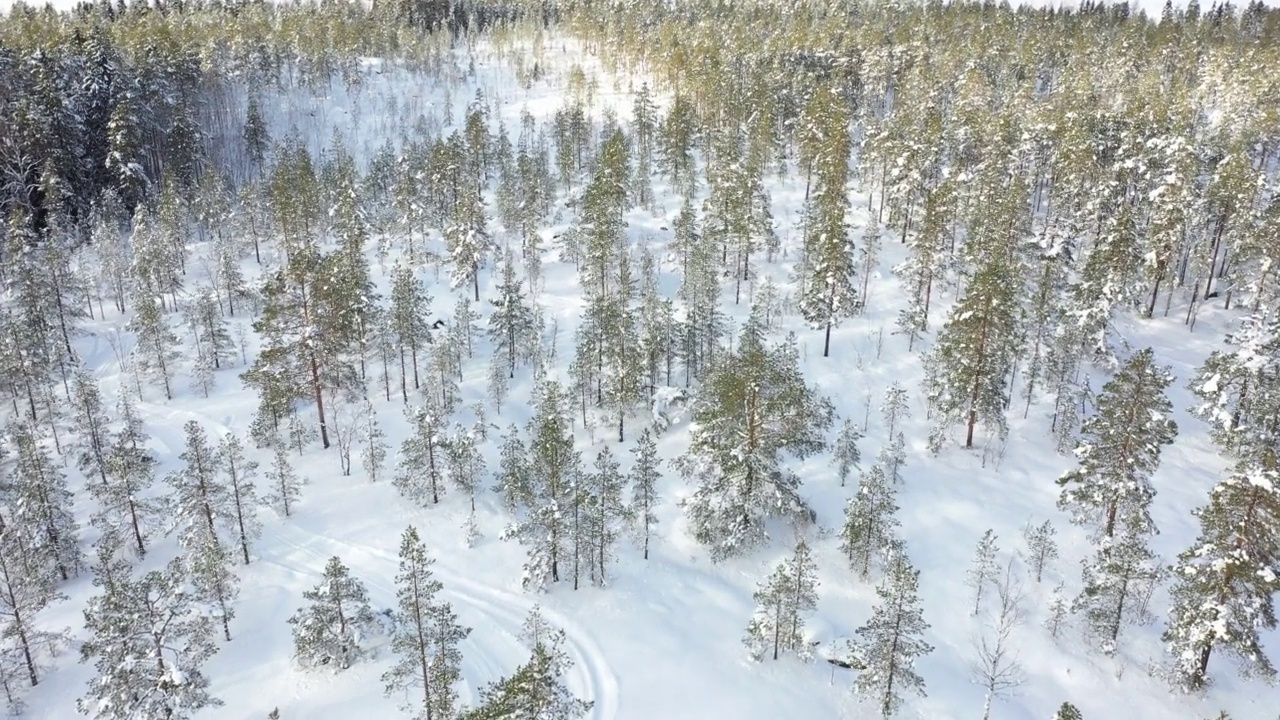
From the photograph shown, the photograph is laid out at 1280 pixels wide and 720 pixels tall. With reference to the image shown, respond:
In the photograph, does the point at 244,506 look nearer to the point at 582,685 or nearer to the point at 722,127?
the point at 582,685

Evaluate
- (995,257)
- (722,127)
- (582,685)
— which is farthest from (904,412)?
(722,127)

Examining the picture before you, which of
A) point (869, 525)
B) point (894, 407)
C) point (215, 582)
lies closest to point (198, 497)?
point (215, 582)

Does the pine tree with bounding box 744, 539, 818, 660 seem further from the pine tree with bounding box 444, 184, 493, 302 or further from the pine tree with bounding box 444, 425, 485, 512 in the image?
the pine tree with bounding box 444, 184, 493, 302

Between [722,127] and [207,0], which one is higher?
[207,0]

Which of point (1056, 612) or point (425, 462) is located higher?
point (425, 462)

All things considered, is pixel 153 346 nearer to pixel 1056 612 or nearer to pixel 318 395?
pixel 318 395

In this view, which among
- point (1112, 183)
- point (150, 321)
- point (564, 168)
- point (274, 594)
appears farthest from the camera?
point (564, 168)

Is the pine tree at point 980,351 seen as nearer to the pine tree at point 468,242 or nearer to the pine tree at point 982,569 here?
the pine tree at point 982,569
